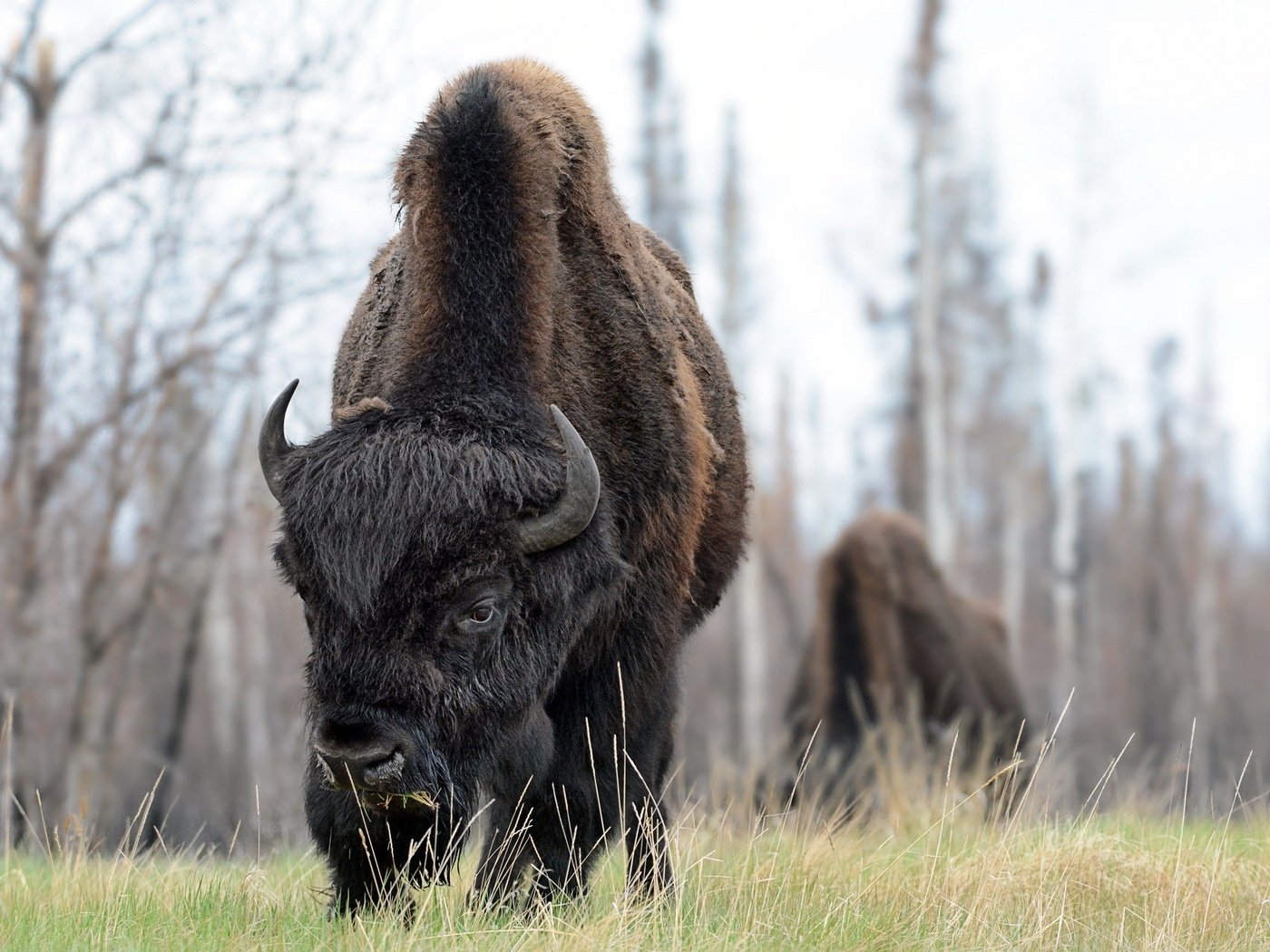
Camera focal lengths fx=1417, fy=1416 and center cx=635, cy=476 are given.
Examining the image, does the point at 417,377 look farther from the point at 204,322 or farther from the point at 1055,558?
the point at 1055,558

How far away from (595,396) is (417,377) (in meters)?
0.71

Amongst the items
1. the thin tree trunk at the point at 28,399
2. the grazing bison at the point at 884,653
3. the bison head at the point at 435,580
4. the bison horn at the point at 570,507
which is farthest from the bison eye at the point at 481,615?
the thin tree trunk at the point at 28,399

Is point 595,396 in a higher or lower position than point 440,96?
lower

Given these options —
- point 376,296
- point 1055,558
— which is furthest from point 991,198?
point 376,296

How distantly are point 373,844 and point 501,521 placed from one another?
1.11m

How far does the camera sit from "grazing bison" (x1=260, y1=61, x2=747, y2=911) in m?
4.27

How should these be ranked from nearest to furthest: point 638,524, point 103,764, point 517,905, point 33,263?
point 517,905 < point 638,524 < point 33,263 < point 103,764

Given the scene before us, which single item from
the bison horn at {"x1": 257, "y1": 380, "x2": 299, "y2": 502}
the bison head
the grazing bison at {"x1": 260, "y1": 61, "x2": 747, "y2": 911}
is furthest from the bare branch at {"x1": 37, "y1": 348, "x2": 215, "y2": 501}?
the bison head

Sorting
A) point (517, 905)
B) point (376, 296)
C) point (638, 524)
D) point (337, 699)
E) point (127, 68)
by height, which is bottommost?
point (517, 905)

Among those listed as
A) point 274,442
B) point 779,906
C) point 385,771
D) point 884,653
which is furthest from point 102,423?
point 779,906

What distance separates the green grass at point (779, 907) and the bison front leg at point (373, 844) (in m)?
0.10

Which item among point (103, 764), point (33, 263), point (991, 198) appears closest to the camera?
point (33, 263)

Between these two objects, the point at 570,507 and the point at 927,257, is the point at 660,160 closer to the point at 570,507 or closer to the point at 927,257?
the point at 927,257

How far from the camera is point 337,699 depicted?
415cm
